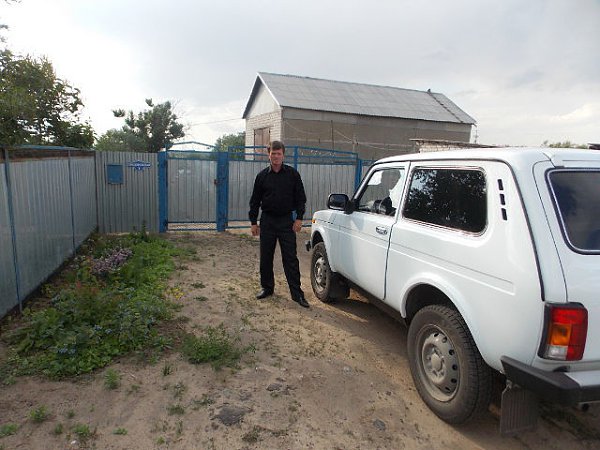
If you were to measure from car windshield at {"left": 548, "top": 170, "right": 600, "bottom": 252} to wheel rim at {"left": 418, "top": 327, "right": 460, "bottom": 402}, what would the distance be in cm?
99

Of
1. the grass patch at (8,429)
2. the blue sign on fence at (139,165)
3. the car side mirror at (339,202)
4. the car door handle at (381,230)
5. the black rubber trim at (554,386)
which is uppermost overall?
the blue sign on fence at (139,165)

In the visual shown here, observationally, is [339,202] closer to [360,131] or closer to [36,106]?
[36,106]

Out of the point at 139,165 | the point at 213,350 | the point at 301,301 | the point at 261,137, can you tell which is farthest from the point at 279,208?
the point at 261,137

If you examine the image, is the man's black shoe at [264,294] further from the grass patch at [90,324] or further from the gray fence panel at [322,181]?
the gray fence panel at [322,181]

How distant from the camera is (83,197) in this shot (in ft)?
23.2

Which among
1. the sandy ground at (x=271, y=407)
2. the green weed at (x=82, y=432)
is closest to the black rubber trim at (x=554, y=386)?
the sandy ground at (x=271, y=407)

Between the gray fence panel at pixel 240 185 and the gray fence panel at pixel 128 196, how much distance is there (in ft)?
5.38

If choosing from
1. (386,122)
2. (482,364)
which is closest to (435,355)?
(482,364)

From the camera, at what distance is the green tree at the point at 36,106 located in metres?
3.54

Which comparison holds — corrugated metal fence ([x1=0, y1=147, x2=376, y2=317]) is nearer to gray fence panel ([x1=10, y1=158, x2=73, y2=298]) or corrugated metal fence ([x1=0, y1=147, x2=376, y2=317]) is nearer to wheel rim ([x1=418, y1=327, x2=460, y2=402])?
gray fence panel ([x1=10, y1=158, x2=73, y2=298])

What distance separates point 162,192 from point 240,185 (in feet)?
5.66

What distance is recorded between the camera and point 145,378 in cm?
306

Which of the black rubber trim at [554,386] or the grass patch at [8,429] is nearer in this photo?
the black rubber trim at [554,386]

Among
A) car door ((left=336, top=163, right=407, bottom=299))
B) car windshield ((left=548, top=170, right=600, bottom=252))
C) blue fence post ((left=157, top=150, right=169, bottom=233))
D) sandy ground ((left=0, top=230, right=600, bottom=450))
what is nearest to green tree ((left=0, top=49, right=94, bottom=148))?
blue fence post ((left=157, top=150, right=169, bottom=233))
